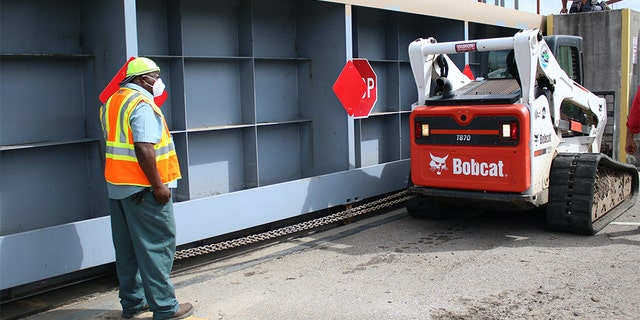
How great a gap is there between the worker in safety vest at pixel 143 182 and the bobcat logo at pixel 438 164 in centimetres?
365

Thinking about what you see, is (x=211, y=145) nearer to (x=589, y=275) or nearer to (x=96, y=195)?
(x=96, y=195)

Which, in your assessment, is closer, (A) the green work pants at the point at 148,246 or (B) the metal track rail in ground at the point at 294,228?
(A) the green work pants at the point at 148,246

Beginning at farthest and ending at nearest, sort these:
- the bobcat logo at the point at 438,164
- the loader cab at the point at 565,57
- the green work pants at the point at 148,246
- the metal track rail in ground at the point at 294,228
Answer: the loader cab at the point at 565,57
the bobcat logo at the point at 438,164
the metal track rail in ground at the point at 294,228
the green work pants at the point at 148,246

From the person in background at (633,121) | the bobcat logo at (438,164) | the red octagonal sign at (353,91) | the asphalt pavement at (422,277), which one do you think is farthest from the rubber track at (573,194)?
the red octagonal sign at (353,91)

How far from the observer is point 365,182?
870 centimetres

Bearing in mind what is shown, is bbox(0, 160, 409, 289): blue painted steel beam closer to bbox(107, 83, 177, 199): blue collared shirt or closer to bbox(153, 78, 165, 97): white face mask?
bbox(107, 83, 177, 199): blue collared shirt

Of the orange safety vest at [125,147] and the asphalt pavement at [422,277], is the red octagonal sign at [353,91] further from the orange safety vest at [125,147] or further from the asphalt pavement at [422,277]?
the orange safety vest at [125,147]

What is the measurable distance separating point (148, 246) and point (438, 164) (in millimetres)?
3977

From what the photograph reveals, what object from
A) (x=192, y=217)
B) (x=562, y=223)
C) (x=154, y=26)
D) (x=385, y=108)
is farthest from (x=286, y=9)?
(x=562, y=223)

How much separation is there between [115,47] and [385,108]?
564 centimetres

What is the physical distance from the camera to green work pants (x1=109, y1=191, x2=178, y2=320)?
4781mm

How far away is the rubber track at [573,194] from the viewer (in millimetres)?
7109

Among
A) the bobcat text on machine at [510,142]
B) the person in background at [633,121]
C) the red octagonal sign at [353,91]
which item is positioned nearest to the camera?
the bobcat text on machine at [510,142]

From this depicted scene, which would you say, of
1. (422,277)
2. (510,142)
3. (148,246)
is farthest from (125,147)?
(510,142)
